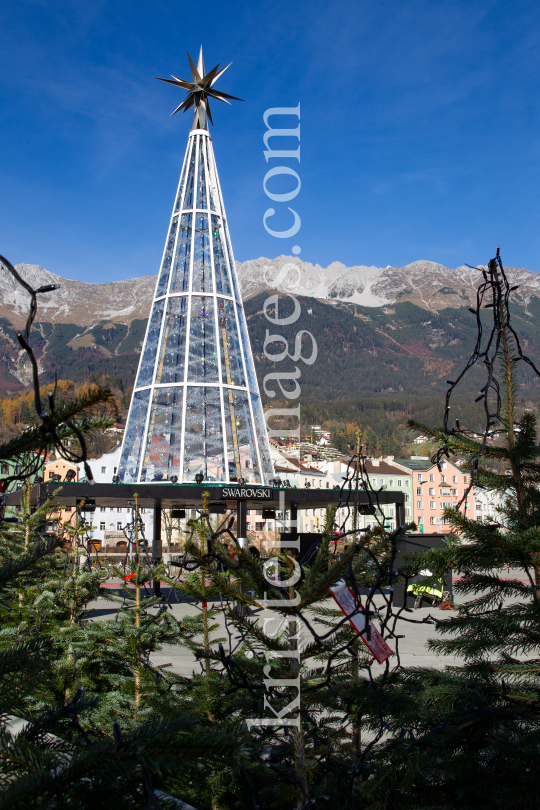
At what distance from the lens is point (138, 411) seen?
70.5ft

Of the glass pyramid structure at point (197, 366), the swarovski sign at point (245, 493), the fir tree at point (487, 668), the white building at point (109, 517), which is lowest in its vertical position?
the white building at point (109, 517)

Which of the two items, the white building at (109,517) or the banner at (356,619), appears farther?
the white building at (109,517)

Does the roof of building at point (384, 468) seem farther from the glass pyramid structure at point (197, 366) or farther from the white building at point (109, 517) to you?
the glass pyramid structure at point (197, 366)

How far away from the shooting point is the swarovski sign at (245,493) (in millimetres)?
18281

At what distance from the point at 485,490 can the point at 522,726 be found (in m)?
1.08

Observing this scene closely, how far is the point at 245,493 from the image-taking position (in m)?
18.6

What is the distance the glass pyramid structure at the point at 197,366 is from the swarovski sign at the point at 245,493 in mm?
1724

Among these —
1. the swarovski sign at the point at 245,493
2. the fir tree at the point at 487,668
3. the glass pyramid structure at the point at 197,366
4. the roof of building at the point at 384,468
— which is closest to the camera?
the fir tree at the point at 487,668

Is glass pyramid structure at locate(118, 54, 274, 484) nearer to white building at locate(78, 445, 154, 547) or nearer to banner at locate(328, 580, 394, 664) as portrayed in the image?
banner at locate(328, 580, 394, 664)

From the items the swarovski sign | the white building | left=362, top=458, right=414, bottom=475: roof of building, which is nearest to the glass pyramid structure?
the swarovski sign

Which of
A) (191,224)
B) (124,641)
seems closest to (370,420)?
(191,224)

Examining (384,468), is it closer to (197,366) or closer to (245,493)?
(197,366)

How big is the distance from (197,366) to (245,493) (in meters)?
→ 5.31

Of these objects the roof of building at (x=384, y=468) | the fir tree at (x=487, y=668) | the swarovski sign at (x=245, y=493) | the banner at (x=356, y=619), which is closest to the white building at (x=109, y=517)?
the roof of building at (x=384, y=468)
